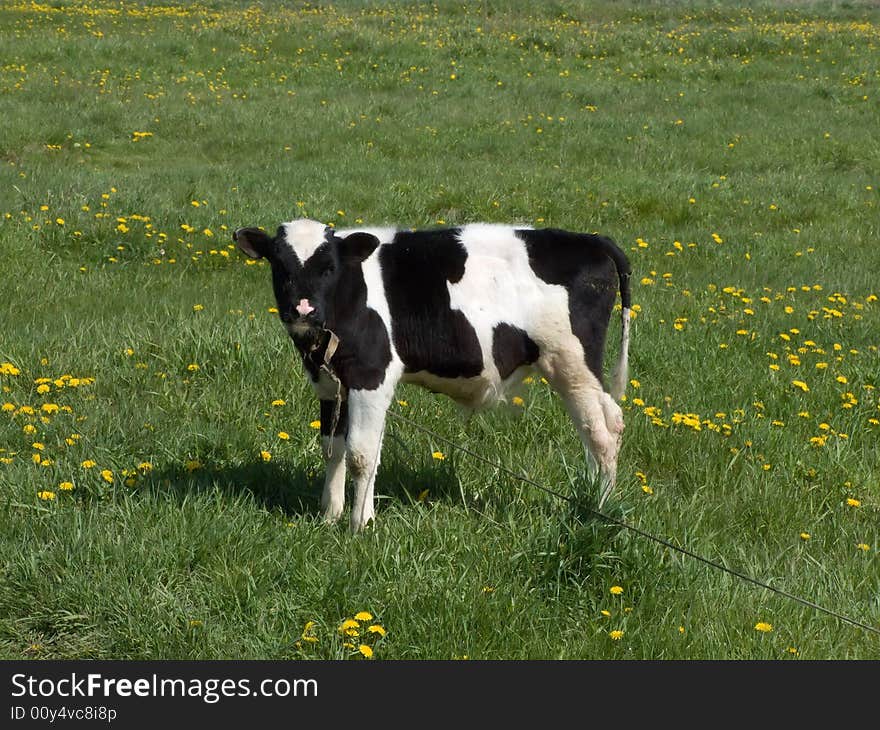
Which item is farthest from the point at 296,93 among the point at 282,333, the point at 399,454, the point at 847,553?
the point at 847,553

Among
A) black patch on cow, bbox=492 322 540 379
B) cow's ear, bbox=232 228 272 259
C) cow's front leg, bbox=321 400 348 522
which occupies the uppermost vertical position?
cow's ear, bbox=232 228 272 259

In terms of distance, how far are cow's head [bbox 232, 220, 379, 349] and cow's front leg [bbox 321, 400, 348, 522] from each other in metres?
0.53

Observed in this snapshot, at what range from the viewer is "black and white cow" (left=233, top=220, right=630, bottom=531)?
5105 millimetres

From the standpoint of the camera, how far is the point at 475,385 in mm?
5520

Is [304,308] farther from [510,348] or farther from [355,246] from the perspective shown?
[510,348]

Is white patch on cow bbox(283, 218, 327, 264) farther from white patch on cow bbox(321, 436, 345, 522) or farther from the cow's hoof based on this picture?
the cow's hoof

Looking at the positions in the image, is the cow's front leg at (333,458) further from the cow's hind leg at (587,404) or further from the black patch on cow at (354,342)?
the cow's hind leg at (587,404)

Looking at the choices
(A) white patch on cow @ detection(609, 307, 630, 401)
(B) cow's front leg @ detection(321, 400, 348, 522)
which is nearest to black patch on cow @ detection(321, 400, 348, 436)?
(B) cow's front leg @ detection(321, 400, 348, 522)

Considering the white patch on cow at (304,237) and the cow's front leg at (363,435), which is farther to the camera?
the cow's front leg at (363,435)

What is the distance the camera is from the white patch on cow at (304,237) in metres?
5.01

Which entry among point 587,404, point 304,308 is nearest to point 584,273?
point 587,404

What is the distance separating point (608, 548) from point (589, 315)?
1333 mm

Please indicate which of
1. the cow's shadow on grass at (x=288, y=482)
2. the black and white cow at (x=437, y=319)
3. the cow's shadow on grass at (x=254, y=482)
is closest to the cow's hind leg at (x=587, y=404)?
the black and white cow at (x=437, y=319)

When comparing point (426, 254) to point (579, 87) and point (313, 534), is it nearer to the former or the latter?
point (313, 534)
